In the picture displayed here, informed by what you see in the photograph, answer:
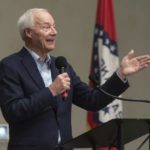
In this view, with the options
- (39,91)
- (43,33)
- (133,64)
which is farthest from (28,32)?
(133,64)

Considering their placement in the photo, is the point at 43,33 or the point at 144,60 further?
the point at 43,33

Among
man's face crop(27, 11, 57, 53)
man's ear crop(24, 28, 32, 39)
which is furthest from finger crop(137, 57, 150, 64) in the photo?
man's ear crop(24, 28, 32, 39)

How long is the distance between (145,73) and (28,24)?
12.4ft

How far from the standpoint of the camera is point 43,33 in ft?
10.7

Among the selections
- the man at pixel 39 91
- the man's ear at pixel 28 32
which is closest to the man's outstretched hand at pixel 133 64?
the man at pixel 39 91

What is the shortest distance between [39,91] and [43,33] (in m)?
0.54

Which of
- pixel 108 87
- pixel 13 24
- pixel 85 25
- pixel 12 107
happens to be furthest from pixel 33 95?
pixel 85 25

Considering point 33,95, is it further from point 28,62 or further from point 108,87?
point 108,87

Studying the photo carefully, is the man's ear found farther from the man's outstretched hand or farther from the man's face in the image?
the man's outstretched hand

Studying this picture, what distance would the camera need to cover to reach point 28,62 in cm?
317

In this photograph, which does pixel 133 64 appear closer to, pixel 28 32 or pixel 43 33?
pixel 43 33

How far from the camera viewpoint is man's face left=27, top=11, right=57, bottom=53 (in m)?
3.23

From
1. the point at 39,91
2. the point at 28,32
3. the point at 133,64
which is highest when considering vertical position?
the point at 28,32

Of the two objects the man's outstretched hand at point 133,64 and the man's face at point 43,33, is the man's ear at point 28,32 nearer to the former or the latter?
the man's face at point 43,33
